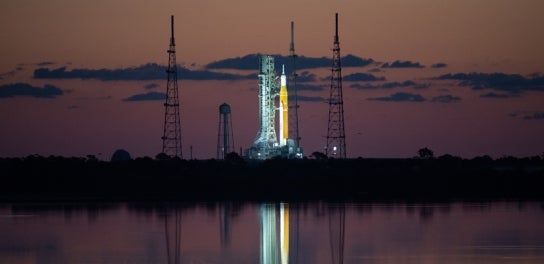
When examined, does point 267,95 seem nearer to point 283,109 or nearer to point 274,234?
point 283,109

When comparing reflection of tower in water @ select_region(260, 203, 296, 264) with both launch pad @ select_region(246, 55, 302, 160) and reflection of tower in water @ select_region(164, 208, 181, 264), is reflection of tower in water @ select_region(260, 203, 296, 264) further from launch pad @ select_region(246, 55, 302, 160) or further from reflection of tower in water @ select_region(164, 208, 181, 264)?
launch pad @ select_region(246, 55, 302, 160)

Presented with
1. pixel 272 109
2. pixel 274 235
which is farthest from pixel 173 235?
pixel 272 109

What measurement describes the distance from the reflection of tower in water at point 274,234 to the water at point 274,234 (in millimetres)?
40

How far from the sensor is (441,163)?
10531cm

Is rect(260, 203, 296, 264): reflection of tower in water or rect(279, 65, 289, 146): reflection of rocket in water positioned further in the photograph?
rect(279, 65, 289, 146): reflection of rocket in water

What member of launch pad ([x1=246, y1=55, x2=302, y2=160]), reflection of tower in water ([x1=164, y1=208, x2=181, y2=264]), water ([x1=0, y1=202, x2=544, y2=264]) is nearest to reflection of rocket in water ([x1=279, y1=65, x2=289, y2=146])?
launch pad ([x1=246, y1=55, x2=302, y2=160])

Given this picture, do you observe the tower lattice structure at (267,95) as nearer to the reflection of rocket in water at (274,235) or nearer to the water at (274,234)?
the water at (274,234)

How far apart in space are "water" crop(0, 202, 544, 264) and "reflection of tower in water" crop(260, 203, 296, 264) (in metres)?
0.04

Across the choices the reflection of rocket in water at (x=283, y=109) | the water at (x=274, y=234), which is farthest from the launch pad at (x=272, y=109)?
the water at (x=274, y=234)

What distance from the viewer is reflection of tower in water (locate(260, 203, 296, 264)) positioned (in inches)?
1597

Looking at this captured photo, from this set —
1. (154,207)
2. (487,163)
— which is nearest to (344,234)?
(154,207)

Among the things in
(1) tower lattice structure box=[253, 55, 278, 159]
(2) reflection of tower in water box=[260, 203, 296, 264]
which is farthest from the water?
(1) tower lattice structure box=[253, 55, 278, 159]

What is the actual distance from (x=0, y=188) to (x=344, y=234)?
44333mm

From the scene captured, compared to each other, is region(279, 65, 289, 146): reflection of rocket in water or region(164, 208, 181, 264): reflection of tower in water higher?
region(279, 65, 289, 146): reflection of rocket in water
